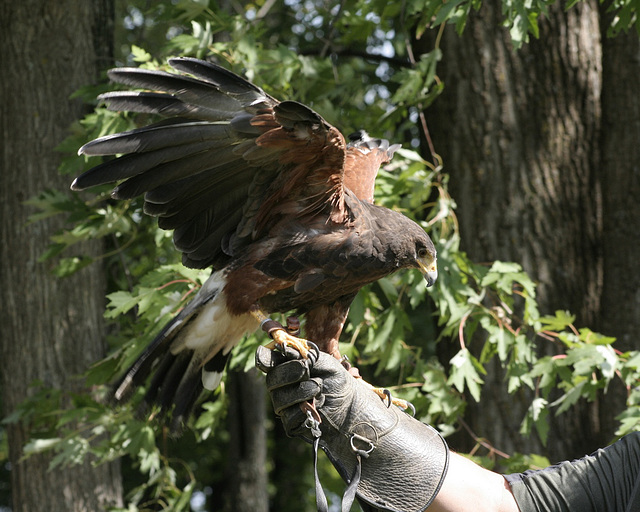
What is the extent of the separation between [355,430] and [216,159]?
1.21 metres

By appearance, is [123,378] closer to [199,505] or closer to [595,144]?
[595,144]

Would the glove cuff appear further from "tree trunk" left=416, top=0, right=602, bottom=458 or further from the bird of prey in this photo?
"tree trunk" left=416, top=0, right=602, bottom=458

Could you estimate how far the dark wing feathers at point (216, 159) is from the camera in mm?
2732

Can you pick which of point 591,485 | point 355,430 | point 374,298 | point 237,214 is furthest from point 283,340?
point 374,298

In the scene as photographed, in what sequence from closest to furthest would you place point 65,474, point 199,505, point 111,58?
point 65,474, point 111,58, point 199,505

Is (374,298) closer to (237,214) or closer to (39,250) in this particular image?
(237,214)

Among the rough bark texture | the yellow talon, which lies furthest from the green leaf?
the rough bark texture

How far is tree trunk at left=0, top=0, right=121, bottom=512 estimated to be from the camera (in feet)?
14.8

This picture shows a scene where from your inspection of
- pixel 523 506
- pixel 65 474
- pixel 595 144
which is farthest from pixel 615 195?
pixel 65 474

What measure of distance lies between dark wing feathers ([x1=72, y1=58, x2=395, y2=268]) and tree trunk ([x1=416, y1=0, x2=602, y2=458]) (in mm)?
1856

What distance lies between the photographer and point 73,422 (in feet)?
14.7

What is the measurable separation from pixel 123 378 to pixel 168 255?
3.80ft

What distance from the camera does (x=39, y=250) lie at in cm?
457

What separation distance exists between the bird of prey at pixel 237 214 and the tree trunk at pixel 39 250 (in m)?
1.47
